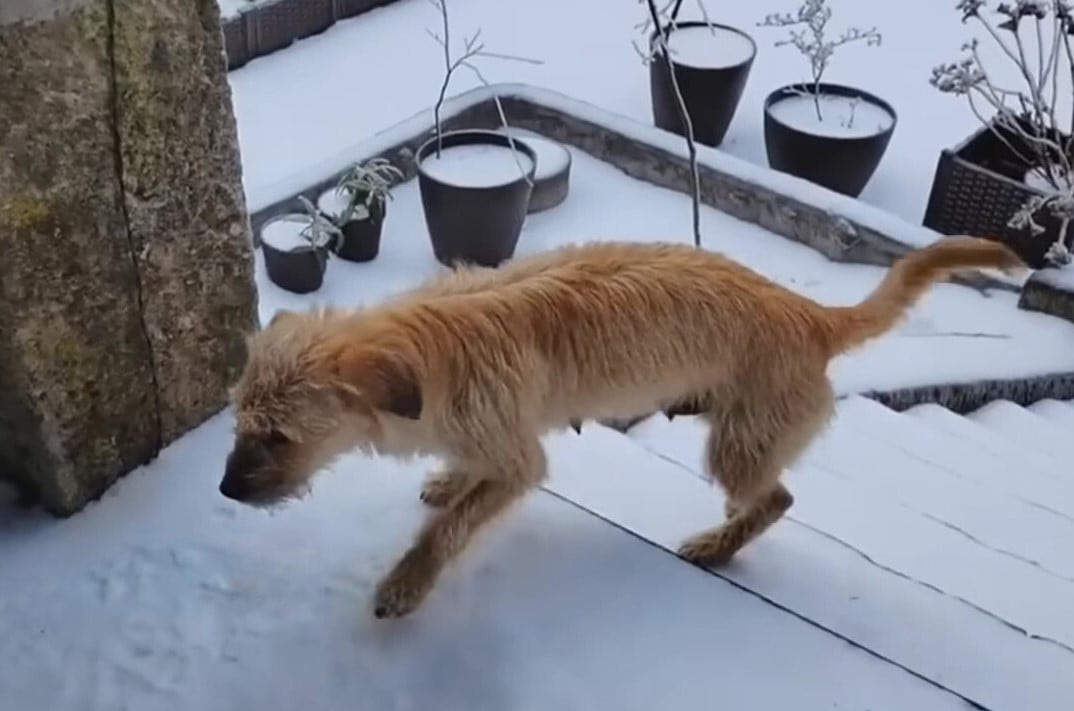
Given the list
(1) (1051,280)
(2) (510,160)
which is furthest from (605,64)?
(1) (1051,280)

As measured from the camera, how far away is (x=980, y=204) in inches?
163

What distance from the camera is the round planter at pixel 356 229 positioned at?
153 inches

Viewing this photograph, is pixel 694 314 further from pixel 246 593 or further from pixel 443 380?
pixel 246 593

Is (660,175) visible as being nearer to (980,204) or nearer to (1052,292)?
(980,204)

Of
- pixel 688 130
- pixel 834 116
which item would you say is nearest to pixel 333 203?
pixel 688 130

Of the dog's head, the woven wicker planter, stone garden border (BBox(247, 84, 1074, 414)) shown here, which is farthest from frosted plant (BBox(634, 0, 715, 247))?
the dog's head

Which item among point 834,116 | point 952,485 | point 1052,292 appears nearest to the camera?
point 952,485

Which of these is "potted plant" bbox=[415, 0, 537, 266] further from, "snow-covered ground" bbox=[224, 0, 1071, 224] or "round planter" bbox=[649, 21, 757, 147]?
"round planter" bbox=[649, 21, 757, 147]

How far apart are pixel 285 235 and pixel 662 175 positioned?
1.25 metres

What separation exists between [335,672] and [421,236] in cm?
265

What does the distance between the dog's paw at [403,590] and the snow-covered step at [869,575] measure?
1.08ft

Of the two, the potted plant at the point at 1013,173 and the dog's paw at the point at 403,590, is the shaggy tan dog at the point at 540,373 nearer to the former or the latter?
the dog's paw at the point at 403,590

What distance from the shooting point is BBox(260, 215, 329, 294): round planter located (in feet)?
12.3

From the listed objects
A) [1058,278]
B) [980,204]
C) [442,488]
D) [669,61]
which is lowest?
[980,204]
